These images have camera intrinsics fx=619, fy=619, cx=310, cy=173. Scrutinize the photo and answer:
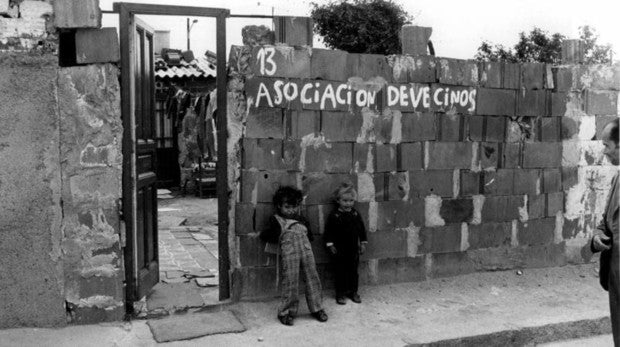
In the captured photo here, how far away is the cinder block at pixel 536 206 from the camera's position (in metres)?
6.62

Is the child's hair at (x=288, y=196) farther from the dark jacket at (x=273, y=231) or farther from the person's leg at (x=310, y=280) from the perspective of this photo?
the person's leg at (x=310, y=280)

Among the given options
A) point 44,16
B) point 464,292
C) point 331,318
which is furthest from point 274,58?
point 464,292

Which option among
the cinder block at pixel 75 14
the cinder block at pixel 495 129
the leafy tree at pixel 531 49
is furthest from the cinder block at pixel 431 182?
the leafy tree at pixel 531 49

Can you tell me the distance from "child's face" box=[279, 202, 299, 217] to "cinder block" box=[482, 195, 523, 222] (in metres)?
2.23

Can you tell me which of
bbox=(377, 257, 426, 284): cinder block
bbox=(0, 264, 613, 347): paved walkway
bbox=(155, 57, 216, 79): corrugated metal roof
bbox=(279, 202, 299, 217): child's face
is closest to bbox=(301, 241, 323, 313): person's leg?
bbox=(0, 264, 613, 347): paved walkway

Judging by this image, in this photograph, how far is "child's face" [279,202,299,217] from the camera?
5.21 metres

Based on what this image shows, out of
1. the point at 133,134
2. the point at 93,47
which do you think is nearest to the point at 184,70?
the point at 133,134

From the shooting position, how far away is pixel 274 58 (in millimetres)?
5340

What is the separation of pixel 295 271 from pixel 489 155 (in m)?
2.55

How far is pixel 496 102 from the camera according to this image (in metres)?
6.41

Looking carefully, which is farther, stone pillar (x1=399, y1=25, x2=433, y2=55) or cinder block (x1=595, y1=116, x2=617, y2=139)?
cinder block (x1=595, y1=116, x2=617, y2=139)

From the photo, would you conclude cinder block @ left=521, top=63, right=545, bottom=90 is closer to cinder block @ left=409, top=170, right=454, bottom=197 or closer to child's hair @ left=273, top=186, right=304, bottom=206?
cinder block @ left=409, top=170, right=454, bottom=197

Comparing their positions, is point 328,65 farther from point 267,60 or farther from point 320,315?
point 320,315

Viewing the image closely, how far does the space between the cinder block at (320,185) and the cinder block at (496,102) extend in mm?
1700
